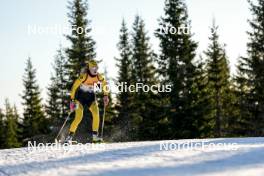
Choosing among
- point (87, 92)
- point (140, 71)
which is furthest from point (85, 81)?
point (140, 71)

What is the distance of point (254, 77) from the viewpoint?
30594mm

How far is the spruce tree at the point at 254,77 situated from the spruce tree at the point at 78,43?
12.9m

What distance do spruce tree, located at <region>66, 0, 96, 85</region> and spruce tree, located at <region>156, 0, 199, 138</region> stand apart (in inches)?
280

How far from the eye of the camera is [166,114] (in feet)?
96.7

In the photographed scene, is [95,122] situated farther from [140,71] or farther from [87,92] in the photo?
[140,71]

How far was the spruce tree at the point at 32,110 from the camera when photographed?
47344 millimetres

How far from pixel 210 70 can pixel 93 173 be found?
31.2m

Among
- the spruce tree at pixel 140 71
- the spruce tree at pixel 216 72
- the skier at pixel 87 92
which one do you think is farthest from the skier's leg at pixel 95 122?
the spruce tree at pixel 216 72

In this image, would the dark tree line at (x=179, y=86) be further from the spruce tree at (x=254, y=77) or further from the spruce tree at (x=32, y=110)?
the spruce tree at (x=32, y=110)

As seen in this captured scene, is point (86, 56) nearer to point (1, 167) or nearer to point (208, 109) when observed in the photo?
point (208, 109)

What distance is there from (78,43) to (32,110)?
15.7 meters

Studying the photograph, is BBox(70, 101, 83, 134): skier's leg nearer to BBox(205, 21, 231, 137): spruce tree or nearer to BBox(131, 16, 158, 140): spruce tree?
BBox(131, 16, 158, 140): spruce tree

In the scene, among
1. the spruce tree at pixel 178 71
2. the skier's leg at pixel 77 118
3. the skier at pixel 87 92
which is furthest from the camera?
the spruce tree at pixel 178 71

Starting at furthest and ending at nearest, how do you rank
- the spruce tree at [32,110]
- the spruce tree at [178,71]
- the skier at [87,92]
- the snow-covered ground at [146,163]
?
1. the spruce tree at [32,110]
2. the spruce tree at [178,71]
3. the skier at [87,92]
4. the snow-covered ground at [146,163]
